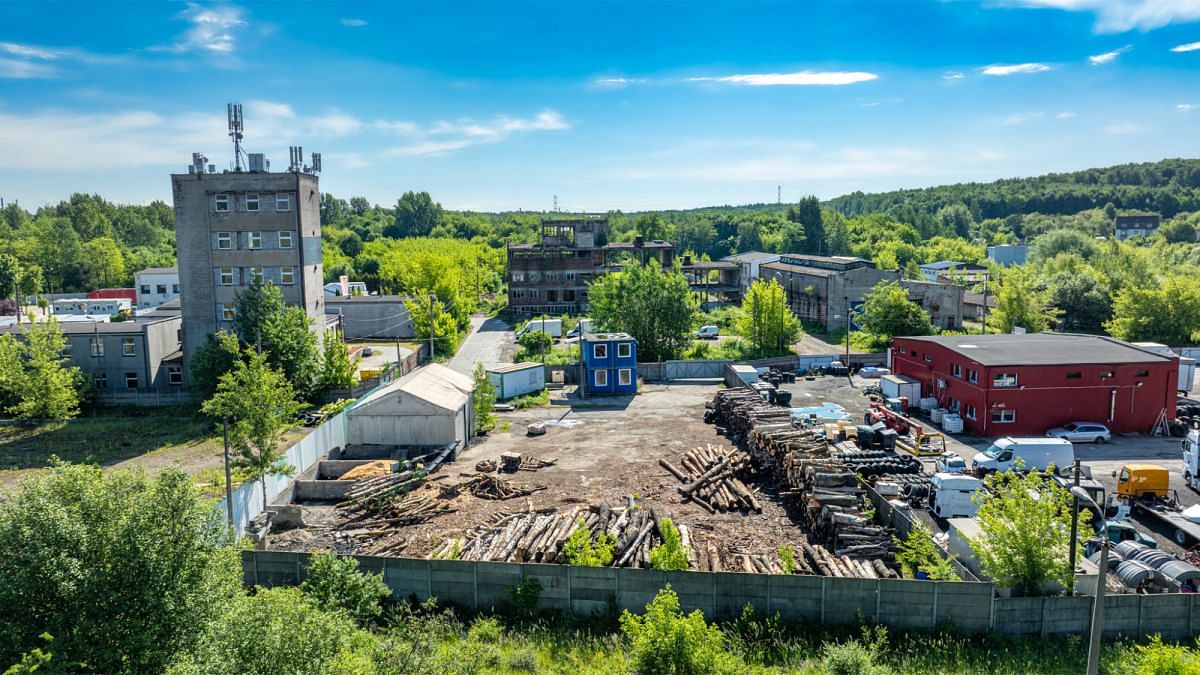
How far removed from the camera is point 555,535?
2398 cm

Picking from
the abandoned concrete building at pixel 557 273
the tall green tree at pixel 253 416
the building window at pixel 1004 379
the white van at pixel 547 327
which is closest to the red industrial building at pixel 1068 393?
the building window at pixel 1004 379

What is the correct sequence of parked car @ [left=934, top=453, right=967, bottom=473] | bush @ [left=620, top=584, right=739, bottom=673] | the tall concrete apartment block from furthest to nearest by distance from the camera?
the tall concrete apartment block < parked car @ [left=934, top=453, right=967, bottom=473] < bush @ [left=620, top=584, right=739, bottom=673]

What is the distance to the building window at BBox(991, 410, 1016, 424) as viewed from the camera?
38.4 m

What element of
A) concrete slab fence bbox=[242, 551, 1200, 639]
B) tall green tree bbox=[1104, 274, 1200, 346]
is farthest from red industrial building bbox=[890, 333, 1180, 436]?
tall green tree bbox=[1104, 274, 1200, 346]

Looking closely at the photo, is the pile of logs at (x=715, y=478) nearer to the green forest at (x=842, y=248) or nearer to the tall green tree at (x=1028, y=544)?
the tall green tree at (x=1028, y=544)

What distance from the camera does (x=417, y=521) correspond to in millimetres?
27188

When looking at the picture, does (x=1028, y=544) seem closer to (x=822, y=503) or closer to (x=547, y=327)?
(x=822, y=503)

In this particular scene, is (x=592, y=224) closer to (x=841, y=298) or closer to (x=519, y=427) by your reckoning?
(x=841, y=298)

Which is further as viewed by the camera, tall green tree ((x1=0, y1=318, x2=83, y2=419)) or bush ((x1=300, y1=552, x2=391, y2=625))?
tall green tree ((x1=0, y1=318, x2=83, y2=419))

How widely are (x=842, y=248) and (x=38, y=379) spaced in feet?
432

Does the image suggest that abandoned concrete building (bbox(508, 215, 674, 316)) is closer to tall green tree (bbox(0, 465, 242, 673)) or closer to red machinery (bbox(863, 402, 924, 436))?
red machinery (bbox(863, 402, 924, 436))

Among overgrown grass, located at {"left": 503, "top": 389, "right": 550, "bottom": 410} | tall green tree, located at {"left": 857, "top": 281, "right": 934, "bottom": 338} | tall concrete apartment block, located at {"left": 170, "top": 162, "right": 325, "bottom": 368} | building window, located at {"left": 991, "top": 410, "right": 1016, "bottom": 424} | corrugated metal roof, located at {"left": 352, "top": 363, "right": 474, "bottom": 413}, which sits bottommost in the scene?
overgrown grass, located at {"left": 503, "top": 389, "right": 550, "bottom": 410}

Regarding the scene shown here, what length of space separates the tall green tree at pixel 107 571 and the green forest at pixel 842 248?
163ft

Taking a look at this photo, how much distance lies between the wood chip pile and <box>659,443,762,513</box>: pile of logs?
3.85ft
